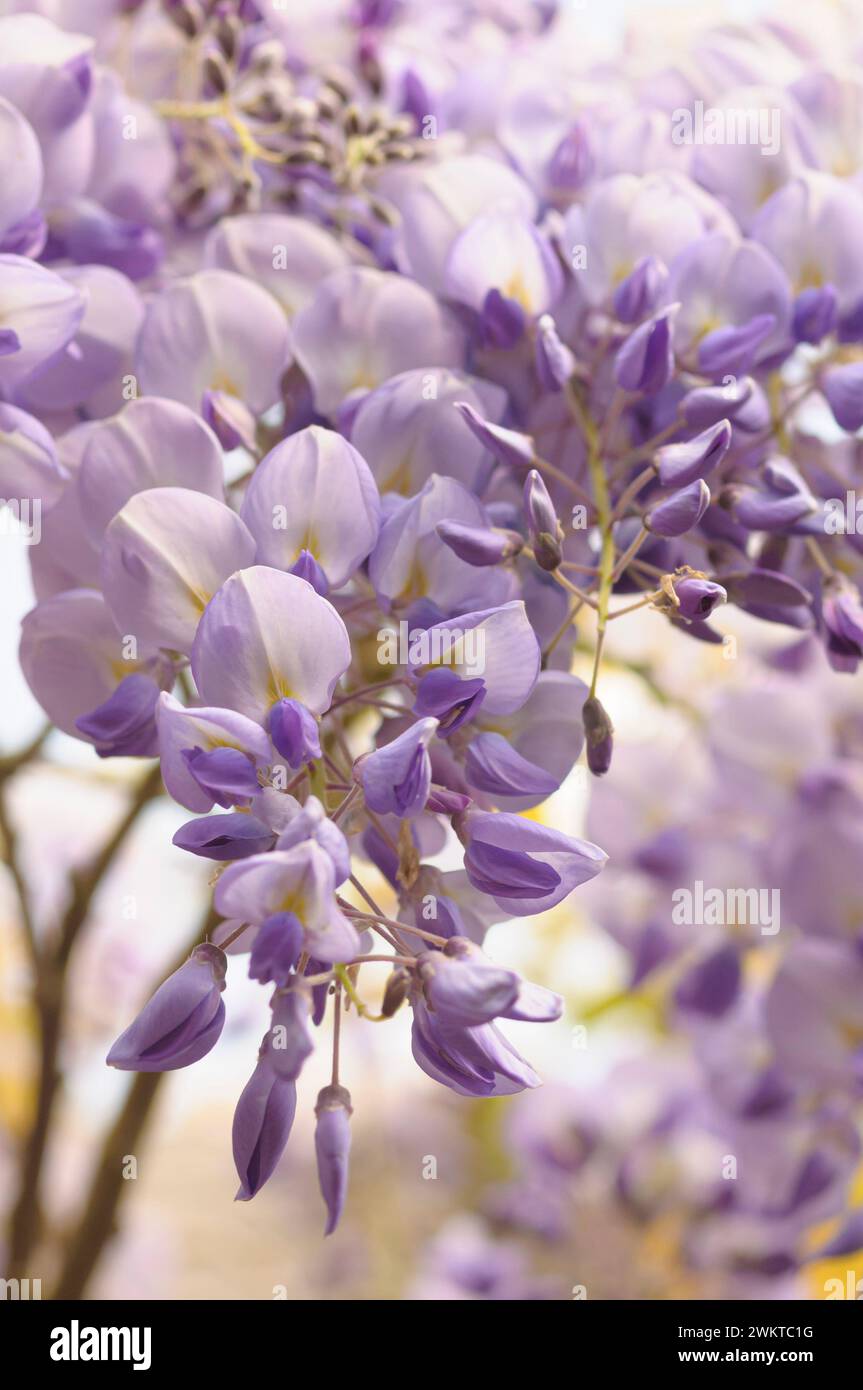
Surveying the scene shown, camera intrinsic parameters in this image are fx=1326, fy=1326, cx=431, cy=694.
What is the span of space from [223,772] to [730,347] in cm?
18

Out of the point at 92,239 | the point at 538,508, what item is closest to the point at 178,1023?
the point at 538,508

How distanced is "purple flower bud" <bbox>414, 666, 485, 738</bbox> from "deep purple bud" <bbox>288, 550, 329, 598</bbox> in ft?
0.10

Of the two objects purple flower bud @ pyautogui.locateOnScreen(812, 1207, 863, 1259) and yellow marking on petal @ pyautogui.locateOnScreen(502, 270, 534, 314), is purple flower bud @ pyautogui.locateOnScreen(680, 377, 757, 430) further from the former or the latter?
purple flower bud @ pyautogui.locateOnScreen(812, 1207, 863, 1259)

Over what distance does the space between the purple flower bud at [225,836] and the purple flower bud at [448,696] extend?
43mm

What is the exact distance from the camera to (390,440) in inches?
12.7

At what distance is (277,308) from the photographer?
1.15 ft

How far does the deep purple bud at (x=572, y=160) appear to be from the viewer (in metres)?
0.38

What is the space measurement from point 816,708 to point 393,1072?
629mm

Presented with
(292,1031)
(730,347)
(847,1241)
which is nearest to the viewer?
(292,1031)

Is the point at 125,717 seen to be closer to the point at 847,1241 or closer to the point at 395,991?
the point at 395,991

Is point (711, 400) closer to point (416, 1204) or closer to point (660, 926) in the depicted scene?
point (660, 926)

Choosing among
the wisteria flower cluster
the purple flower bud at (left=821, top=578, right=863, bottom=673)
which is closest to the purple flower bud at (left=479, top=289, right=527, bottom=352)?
the wisteria flower cluster

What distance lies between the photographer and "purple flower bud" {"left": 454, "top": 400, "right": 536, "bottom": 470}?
0.30m
